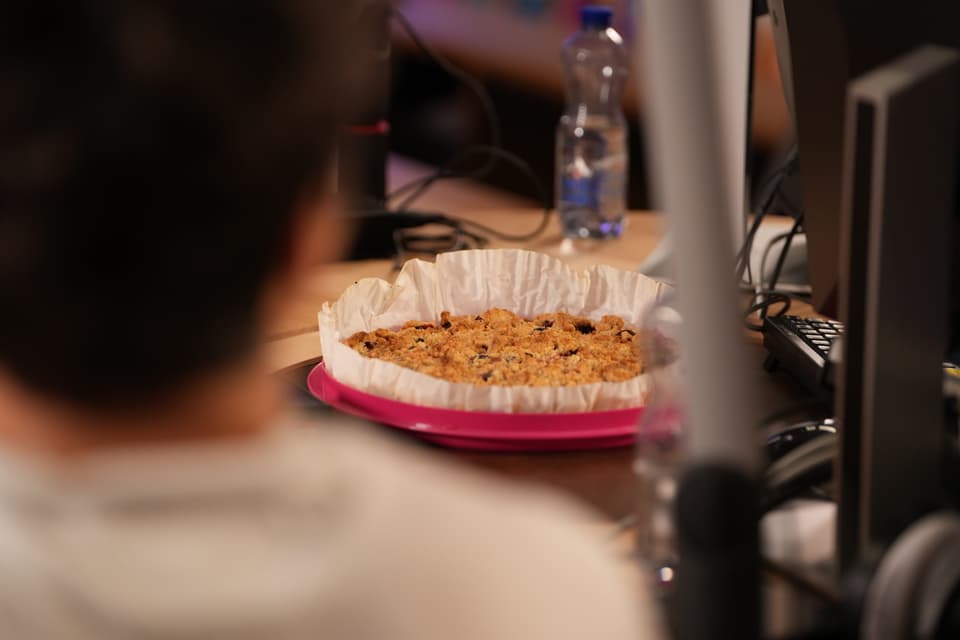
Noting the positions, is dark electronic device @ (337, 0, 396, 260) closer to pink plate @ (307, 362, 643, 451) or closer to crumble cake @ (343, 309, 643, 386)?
crumble cake @ (343, 309, 643, 386)

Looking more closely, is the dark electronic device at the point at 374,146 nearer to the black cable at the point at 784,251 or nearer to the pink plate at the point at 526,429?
the black cable at the point at 784,251

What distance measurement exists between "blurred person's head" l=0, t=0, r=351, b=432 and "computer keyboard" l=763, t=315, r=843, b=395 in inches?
25.9

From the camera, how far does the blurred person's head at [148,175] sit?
363 mm

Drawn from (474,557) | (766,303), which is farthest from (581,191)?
(474,557)

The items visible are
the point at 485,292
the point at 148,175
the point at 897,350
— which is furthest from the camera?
the point at 485,292

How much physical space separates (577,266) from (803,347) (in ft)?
1.83

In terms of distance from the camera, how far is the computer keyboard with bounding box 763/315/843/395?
100cm

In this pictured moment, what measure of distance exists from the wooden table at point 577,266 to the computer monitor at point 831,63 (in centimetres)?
11

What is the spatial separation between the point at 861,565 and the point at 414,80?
11.7ft

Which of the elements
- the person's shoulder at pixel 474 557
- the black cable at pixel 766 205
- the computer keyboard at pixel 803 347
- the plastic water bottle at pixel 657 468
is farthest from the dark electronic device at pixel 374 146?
the person's shoulder at pixel 474 557

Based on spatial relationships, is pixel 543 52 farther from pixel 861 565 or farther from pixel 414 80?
pixel 861 565

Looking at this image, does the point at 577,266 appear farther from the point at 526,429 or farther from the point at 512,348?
the point at 526,429

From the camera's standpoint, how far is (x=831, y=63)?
85cm

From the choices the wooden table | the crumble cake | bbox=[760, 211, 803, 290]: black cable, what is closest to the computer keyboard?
the wooden table
